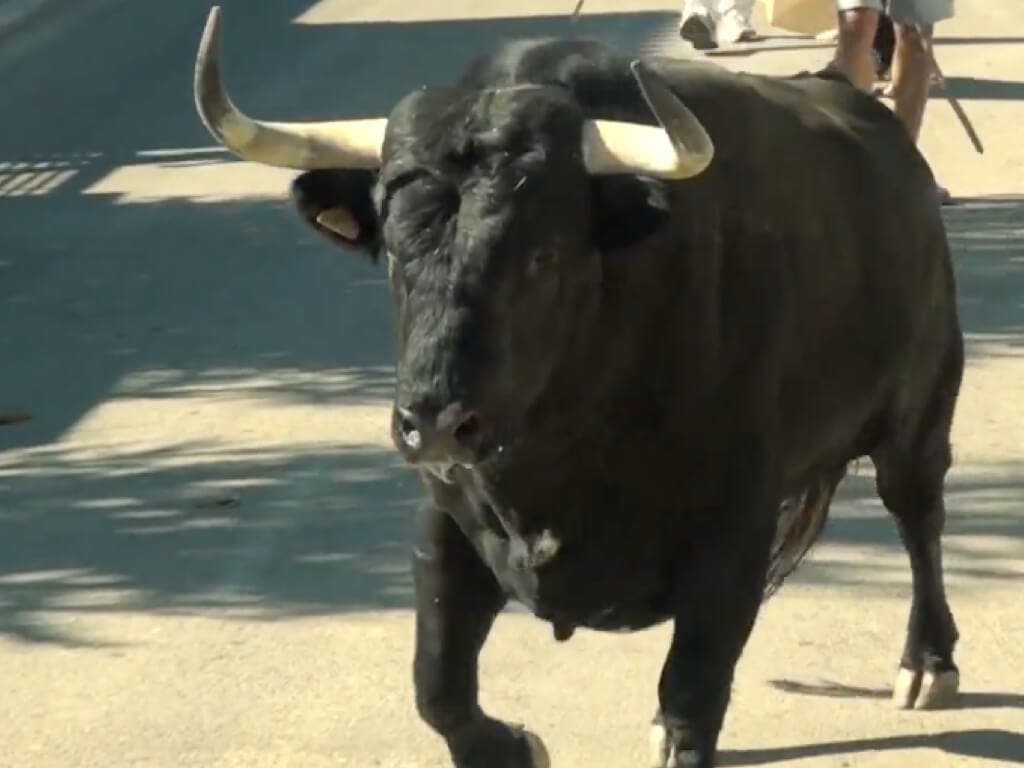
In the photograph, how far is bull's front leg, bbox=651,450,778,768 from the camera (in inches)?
201

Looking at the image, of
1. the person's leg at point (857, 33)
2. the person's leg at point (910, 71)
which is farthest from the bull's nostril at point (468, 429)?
the person's leg at point (910, 71)

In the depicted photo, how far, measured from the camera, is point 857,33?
38.8 ft

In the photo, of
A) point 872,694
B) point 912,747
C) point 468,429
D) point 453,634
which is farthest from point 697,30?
point 468,429

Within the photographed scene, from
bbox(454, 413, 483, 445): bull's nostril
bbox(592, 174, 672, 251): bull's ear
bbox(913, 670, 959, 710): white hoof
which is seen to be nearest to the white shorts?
bbox(913, 670, 959, 710): white hoof

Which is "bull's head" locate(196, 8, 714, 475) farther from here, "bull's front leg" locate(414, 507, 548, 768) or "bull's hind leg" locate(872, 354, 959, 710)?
"bull's hind leg" locate(872, 354, 959, 710)

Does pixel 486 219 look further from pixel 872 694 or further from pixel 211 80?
pixel 872 694

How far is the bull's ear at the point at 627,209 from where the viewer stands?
485cm

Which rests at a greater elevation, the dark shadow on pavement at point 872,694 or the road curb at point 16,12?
the dark shadow on pavement at point 872,694

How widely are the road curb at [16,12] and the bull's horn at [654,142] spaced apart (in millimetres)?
16897

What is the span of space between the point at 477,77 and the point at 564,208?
1.63ft

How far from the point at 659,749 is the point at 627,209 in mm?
1294

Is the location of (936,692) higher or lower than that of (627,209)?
lower

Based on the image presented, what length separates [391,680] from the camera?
6.45 m

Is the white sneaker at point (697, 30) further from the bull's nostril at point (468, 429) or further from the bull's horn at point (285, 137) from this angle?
the bull's nostril at point (468, 429)
